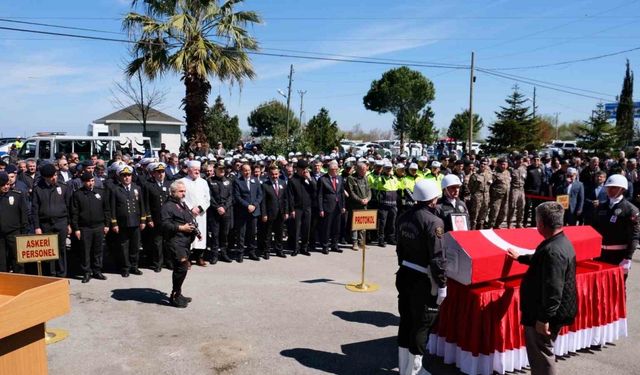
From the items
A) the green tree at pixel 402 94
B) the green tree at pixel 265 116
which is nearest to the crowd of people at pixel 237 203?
the green tree at pixel 402 94

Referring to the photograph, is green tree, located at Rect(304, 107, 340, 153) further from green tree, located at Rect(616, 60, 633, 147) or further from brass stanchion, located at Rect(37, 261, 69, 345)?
green tree, located at Rect(616, 60, 633, 147)

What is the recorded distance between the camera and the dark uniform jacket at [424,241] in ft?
15.3

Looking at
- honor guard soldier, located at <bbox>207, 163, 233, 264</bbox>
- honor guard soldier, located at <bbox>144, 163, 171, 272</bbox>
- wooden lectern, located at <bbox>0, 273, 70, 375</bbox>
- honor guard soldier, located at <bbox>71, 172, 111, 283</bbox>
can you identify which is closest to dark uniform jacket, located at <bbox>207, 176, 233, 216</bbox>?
honor guard soldier, located at <bbox>207, 163, 233, 264</bbox>

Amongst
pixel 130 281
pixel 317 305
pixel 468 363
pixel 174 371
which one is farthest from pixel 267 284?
pixel 468 363

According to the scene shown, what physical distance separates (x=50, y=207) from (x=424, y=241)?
6.33 meters

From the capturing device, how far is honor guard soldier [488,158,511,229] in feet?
43.4

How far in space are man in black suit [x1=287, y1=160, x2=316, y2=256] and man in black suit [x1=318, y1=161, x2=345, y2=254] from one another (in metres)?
0.24

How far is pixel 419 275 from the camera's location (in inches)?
189

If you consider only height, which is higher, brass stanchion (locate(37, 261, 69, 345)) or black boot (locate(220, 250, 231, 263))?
black boot (locate(220, 250, 231, 263))

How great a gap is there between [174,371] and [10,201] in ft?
14.1

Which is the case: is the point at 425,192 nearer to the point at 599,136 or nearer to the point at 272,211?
the point at 272,211

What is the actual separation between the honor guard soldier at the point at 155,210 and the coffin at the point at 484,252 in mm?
5870

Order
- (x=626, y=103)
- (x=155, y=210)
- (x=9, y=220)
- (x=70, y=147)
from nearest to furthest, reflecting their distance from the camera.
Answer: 1. (x=9, y=220)
2. (x=155, y=210)
3. (x=70, y=147)
4. (x=626, y=103)

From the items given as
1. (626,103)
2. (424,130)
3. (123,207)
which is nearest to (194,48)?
(123,207)
